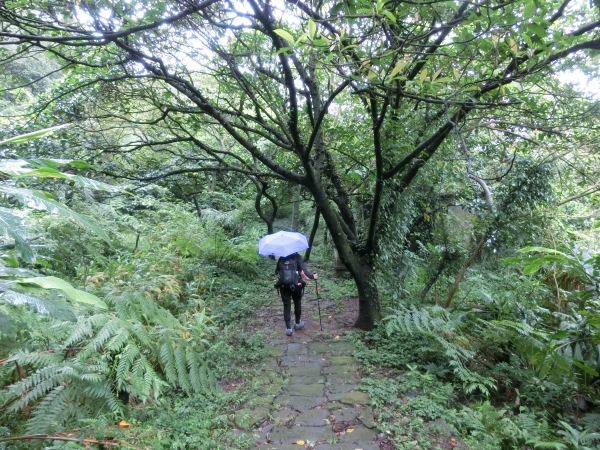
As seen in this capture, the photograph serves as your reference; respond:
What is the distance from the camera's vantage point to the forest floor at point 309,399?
121 inches

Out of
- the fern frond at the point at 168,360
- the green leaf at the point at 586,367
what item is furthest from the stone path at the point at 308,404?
the green leaf at the point at 586,367

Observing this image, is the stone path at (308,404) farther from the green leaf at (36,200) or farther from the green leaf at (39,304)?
the green leaf at (36,200)

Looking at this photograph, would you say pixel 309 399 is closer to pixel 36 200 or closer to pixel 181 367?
pixel 181 367

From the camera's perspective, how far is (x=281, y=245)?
557 centimetres

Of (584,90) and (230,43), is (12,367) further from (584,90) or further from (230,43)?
(584,90)

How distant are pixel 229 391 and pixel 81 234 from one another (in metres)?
3.58

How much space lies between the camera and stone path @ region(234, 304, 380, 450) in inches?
121

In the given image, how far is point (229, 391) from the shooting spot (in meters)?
3.85

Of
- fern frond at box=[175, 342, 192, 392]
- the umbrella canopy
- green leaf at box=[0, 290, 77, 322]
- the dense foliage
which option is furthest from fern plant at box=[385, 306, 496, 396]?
green leaf at box=[0, 290, 77, 322]

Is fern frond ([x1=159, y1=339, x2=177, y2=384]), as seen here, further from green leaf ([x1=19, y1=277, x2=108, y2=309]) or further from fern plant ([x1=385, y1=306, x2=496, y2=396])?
green leaf ([x1=19, y1=277, x2=108, y2=309])

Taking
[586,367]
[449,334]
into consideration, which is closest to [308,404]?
[449,334]

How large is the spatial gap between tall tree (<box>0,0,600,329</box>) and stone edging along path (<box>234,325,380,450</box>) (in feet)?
4.15

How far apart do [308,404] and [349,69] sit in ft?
10.4

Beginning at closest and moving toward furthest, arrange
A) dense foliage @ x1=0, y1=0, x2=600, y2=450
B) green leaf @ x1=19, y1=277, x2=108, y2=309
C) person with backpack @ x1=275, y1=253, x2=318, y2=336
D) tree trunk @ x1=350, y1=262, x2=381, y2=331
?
green leaf @ x1=19, y1=277, x2=108, y2=309
dense foliage @ x1=0, y1=0, x2=600, y2=450
tree trunk @ x1=350, y1=262, x2=381, y2=331
person with backpack @ x1=275, y1=253, x2=318, y2=336
